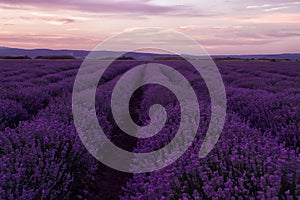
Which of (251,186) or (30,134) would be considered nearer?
(251,186)

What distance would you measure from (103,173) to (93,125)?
64cm

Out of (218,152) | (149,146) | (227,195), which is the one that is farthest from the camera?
(149,146)

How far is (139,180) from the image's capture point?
2.42 metres

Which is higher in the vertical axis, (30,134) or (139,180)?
(30,134)

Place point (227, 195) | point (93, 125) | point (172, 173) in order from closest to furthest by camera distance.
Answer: point (227, 195) < point (172, 173) < point (93, 125)

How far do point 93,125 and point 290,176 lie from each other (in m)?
2.66

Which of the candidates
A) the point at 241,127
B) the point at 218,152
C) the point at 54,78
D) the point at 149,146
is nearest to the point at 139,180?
the point at 218,152

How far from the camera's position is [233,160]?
209 centimetres

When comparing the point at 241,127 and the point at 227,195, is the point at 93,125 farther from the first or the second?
the point at 227,195

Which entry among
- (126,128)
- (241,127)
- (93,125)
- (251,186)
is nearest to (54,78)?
(126,128)

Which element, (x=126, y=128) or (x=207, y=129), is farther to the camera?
(x=126, y=128)

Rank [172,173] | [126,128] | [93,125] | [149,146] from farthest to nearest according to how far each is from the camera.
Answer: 1. [126,128]
2. [93,125]
3. [149,146]
4. [172,173]

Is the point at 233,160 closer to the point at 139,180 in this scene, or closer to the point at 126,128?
the point at 139,180

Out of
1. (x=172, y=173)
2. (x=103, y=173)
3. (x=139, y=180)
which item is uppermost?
(x=172, y=173)
